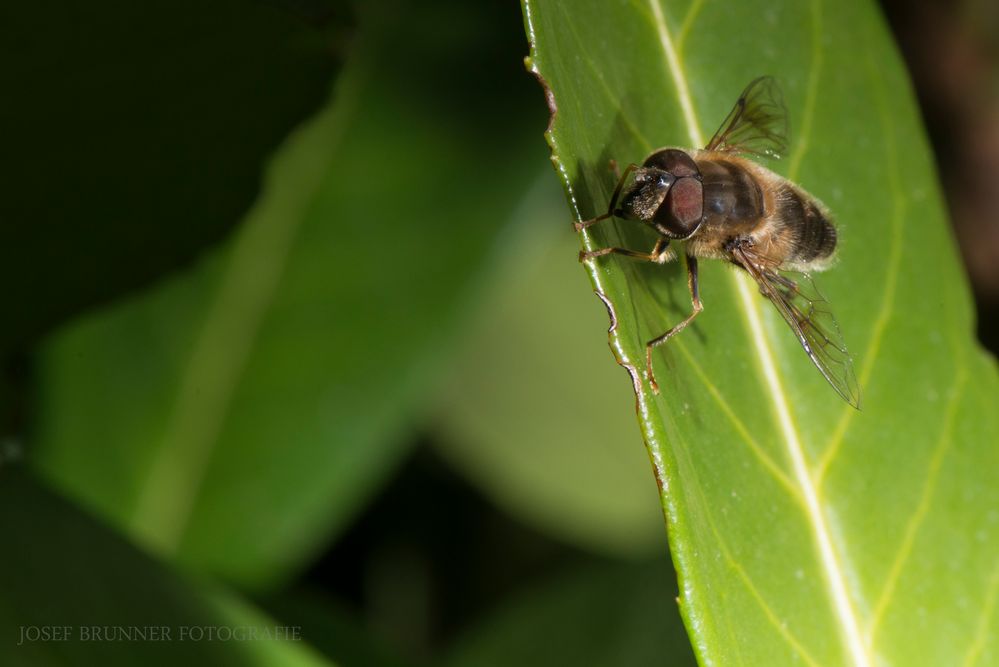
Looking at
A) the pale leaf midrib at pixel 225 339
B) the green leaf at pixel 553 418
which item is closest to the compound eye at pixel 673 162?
the pale leaf midrib at pixel 225 339

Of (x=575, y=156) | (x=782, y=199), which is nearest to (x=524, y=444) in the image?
(x=782, y=199)

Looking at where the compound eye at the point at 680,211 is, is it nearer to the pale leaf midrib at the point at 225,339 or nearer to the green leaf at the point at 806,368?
the green leaf at the point at 806,368

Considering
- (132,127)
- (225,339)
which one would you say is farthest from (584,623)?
(132,127)

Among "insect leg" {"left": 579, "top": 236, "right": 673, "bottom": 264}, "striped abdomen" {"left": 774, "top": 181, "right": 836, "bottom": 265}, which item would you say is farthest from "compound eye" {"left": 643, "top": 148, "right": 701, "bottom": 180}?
"striped abdomen" {"left": 774, "top": 181, "right": 836, "bottom": 265}

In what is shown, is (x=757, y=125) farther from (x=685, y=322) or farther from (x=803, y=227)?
(x=685, y=322)

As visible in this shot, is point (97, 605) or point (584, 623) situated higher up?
point (97, 605)

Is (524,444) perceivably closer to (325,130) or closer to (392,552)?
(392,552)
